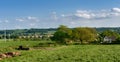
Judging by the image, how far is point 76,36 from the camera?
120688 mm

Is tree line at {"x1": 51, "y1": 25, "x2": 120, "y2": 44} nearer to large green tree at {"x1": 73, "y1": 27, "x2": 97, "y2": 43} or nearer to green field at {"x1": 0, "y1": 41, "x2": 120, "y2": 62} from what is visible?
large green tree at {"x1": 73, "y1": 27, "x2": 97, "y2": 43}

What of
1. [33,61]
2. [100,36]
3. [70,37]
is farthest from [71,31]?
[33,61]

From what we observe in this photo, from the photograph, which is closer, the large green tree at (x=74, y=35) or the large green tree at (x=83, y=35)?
the large green tree at (x=74, y=35)

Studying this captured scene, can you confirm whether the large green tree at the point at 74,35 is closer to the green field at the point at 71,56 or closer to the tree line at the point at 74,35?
the tree line at the point at 74,35

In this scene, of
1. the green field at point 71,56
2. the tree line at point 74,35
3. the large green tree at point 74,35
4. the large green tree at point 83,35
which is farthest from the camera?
the large green tree at point 83,35

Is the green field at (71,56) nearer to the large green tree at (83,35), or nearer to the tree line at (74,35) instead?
the tree line at (74,35)

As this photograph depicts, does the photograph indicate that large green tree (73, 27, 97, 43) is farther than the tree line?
Yes

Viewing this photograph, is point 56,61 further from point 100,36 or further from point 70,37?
point 100,36

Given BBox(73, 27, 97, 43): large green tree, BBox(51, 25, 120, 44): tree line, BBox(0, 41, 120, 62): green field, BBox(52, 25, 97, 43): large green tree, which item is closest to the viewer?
BBox(0, 41, 120, 62): green field

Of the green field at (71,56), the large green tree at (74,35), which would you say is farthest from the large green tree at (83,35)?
the green field at (71,56)

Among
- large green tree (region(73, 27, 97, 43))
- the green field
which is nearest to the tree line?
large green tree (region(73, 27, 97, 43))

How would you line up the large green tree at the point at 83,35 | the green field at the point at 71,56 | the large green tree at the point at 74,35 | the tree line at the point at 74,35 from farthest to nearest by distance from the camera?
the large green tree at the point at 83,35 < the large green tree at the point at 74,35 < the tree line at the point at 74,35 < the green field at the point at 71,56

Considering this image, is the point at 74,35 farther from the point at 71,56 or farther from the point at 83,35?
the point at 71,56

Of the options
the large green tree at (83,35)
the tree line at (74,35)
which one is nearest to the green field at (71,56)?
the tree line at (74,35)
